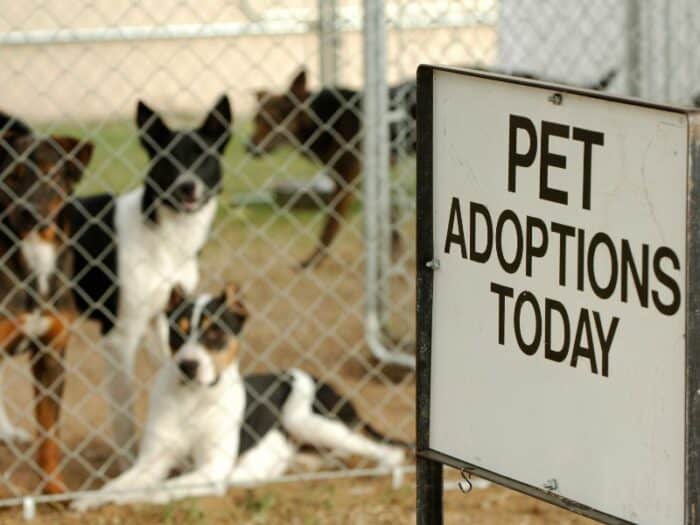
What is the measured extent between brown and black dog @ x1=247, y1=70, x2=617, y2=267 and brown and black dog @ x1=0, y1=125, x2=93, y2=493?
1.76m

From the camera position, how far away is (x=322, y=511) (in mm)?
3840

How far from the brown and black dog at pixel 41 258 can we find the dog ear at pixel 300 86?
190 centimetres

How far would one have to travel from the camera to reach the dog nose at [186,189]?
4.33 metres

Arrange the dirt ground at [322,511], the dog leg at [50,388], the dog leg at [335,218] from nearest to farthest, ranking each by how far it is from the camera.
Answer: the dirt ground at [322,511] → the dog leg at [50,388] → the dog leg at [335,218]

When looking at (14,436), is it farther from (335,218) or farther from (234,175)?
(234,175)

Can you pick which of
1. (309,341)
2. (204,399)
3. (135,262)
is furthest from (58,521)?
(309,341)

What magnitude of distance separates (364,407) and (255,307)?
1.26 metres

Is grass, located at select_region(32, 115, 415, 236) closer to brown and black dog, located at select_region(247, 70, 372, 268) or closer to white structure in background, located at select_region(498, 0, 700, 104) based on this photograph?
brown and black dog, located at select_region(247, 70, 372, 268)

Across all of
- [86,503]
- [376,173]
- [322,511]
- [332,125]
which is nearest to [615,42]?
[332,125]

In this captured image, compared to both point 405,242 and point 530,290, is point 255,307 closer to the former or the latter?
point 405,242

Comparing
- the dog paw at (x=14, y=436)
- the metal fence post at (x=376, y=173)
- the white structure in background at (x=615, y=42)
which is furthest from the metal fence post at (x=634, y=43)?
the dog paw at (x=14, y=436)

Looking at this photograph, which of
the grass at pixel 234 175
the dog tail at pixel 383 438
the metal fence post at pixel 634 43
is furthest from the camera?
the grass at pixel 234 175

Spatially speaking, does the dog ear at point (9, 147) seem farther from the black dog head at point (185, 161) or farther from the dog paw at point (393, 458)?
the dog paw at point (393, 458)

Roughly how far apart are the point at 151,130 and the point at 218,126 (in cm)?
23
